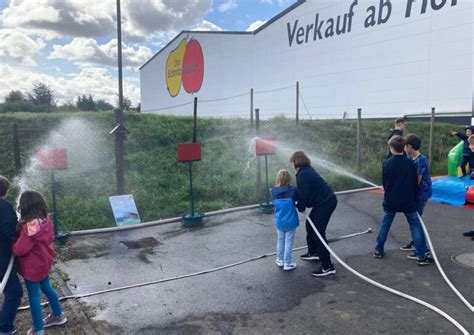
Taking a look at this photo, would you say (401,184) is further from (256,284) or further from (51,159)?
(51,159)

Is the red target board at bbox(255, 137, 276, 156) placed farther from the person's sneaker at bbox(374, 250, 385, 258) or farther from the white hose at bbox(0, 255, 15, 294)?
the white hose at bbox(0, 255, 15, 294)

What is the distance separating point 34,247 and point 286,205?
2.89 meters

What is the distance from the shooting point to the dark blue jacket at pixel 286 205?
510 cm

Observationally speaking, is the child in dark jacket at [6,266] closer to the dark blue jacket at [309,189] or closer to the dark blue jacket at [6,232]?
the dark blue jacket at [6,232]

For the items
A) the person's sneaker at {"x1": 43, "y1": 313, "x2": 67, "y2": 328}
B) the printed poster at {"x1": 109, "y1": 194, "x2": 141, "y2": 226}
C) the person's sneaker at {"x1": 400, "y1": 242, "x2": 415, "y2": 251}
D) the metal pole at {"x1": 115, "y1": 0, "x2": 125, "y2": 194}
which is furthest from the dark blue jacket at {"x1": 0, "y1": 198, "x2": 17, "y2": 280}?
the person's sneaker at {"x1": 400, "y1": 242, "x2": 415, "y2": 251}

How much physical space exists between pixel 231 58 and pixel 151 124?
22424 mm

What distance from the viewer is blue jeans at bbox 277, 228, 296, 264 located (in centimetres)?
518

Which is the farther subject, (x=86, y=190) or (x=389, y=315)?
(x=86, y=190)

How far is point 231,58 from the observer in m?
36.5

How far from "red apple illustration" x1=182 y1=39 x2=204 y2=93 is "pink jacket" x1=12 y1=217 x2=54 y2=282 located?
3731 cm

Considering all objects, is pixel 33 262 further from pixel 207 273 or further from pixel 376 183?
pixel 376 183

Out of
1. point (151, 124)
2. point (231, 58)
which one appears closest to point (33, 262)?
point (151, 124)

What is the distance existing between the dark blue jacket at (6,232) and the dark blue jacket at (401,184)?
4.32 m

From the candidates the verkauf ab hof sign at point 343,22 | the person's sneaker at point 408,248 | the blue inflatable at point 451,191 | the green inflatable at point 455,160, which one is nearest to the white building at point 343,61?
the verkauf ab hof sign at point 343,22
